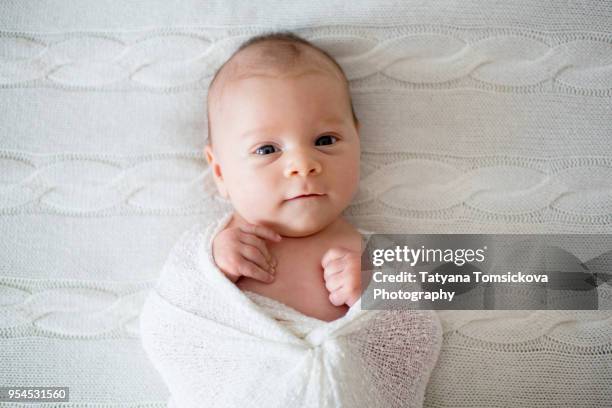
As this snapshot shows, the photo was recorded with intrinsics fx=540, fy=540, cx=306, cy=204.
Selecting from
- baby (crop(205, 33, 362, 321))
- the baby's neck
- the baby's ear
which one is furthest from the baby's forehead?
the baby's neck

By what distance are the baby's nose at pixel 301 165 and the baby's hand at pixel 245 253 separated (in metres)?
0.14

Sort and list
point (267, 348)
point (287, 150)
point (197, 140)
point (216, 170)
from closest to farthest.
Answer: point (267, 348), point (287, 150), point (216, 170), point (197, 140)

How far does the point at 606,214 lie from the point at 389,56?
654mm

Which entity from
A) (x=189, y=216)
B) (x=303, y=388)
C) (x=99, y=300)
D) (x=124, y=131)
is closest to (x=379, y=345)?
(x=303, y=388)

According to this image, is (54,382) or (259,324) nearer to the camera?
(259,324)

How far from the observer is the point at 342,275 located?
3.65ft

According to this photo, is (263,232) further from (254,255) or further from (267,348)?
(267,348)

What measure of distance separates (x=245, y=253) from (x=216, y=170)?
0.23 meters

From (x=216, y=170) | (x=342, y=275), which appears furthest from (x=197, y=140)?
(x=342, y=275)

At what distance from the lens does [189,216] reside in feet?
4.31

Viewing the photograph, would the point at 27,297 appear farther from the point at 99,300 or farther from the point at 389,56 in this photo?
the point at 389,56

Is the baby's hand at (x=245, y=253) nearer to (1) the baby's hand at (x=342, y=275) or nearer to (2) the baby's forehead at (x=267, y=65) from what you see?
(1) the baby's hand at (x=342, y=275)

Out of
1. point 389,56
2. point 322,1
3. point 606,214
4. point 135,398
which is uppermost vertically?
point 322,1

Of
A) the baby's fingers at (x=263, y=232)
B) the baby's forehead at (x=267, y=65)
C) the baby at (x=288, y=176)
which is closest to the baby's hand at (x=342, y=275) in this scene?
the baby at (x=288, y=176)
